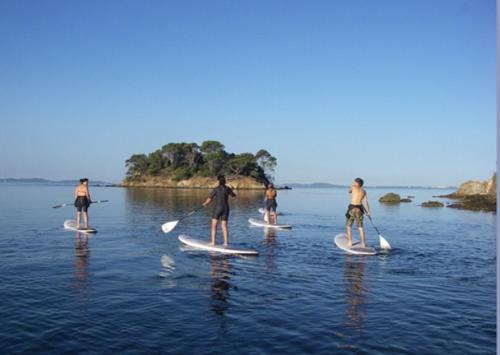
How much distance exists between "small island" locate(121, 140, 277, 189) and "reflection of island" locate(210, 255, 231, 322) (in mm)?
110946

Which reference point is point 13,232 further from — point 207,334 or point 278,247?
point 207,334

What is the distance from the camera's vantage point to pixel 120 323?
7.50 meters

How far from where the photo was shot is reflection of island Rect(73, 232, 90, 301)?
9684mm

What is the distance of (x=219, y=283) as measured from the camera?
10500mm

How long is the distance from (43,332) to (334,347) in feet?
15.3

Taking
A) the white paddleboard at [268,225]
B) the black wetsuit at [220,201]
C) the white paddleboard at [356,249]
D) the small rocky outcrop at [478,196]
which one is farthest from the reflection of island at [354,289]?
the small rocky outcrop at [478,196]

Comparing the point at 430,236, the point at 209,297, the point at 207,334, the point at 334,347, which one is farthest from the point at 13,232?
the point at 430,236

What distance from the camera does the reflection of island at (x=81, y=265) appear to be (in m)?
9.68

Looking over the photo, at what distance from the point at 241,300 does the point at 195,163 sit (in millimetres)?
131250

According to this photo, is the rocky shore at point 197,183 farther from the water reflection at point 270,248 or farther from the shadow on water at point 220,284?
the shadow on water at point 220,284

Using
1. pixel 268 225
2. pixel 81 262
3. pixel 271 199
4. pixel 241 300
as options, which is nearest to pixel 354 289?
pixel 241 300

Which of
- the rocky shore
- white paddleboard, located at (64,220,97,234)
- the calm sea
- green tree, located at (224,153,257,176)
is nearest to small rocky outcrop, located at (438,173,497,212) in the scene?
the calm sea

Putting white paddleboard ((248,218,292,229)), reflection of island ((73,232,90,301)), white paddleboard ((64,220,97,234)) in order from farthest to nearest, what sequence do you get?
white paddleboard ((248,218,292,229))
white paddleboard ((64,220,97,234))
reflection of island ((73,232,90,301))

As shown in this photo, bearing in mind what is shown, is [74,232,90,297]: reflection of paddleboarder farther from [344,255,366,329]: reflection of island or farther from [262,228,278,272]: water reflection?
[344,255,366,329]: reflection of island
